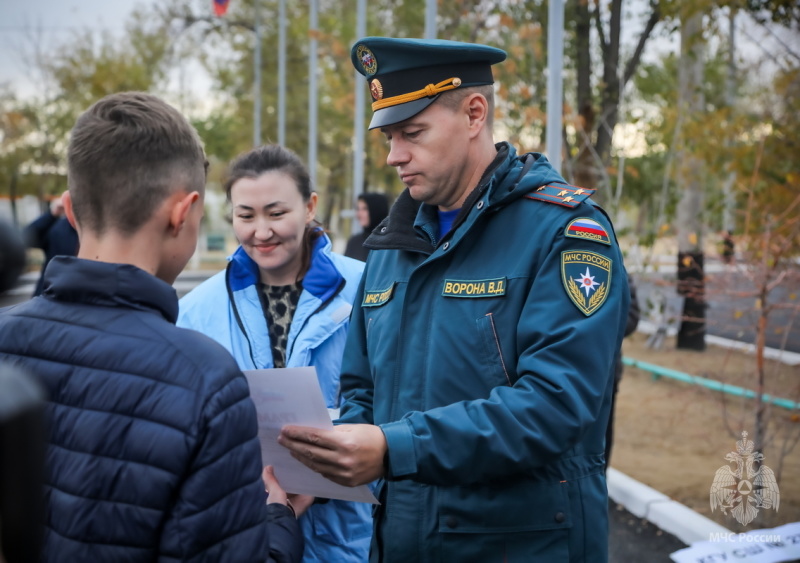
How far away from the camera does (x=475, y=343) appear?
193 centimetres

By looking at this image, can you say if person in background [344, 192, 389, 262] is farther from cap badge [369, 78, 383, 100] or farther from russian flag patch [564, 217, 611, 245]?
russian flag patch [564, 217, 611, 245]

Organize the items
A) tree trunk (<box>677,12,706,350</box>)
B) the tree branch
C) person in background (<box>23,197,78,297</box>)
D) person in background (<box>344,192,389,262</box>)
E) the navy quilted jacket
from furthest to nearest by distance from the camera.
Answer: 1. the tree branch
2. tree trunk (<box>677,12,706,350</box>)
3. person in background (<box>344,192,389,262</box>)
4. person in background (<box>23,197,78,297</box>)
5. the navy quilted jacket

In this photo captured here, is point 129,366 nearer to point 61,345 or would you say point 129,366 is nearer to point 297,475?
point 61,345

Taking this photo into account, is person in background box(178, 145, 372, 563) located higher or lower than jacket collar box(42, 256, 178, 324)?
lower

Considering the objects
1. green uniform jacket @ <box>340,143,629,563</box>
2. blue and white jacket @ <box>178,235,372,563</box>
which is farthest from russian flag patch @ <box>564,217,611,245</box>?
blue and white jacket @ <box>178,235,372,563</box>

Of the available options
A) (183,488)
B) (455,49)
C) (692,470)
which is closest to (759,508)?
(692,470)

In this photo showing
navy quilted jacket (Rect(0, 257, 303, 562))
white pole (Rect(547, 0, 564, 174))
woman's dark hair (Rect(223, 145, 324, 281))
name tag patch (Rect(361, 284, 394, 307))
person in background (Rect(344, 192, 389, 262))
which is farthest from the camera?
person in background (Rect(344, 192, 389, 262))

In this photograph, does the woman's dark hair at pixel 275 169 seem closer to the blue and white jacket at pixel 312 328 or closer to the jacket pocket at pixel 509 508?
the blue and white jacket at pixel 312 328

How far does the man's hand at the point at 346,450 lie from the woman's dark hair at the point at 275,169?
1328mm

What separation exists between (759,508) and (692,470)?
1.58m

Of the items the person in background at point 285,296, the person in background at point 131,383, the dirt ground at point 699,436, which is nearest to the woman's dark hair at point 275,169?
the person in background at point 285,296

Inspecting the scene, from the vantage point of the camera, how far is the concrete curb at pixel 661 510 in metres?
4.39

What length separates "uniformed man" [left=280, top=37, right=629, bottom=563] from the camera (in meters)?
1.78

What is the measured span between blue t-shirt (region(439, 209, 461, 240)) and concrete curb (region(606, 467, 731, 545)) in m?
2.80
